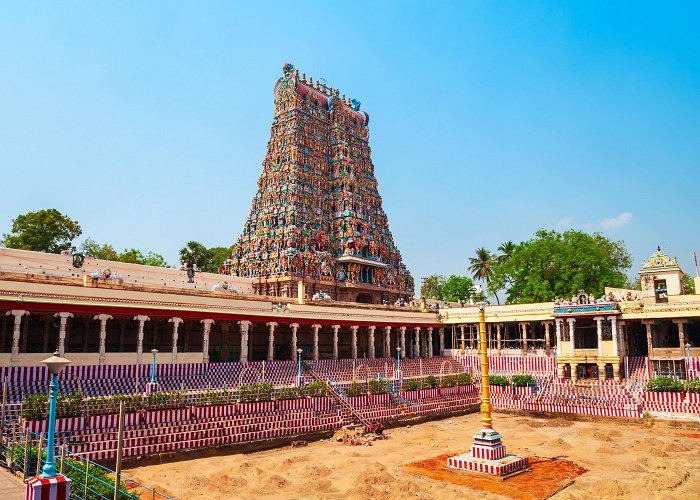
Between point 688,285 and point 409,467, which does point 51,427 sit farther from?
point 688,285

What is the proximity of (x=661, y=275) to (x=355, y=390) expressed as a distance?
33.0 meters

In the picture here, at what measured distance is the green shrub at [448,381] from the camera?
37.3m

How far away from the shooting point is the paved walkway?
11695mm

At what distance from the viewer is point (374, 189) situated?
68.6 meters

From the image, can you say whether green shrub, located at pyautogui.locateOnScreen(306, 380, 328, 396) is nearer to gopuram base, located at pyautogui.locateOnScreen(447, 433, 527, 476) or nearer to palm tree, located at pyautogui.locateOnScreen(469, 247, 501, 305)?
gopuram base, located at pyautogui.locateOnScreen(447, 433, 527, 476)

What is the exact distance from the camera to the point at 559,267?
5606 cm

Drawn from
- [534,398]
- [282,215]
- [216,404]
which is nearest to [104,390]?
[216,404]

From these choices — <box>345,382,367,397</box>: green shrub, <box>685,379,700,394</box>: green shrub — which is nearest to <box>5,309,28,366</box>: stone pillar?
<box>345,382,367,397</box>: green shrub

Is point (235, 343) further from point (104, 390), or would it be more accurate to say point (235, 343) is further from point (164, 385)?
point (104, 390)

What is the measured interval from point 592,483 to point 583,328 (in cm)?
2967

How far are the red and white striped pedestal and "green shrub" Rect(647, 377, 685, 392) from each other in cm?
3207

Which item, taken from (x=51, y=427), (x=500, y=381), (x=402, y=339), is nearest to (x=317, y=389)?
(x=500, y=381)

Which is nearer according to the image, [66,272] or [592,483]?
[592,483]

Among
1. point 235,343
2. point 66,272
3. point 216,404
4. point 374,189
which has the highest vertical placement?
point 374,189
